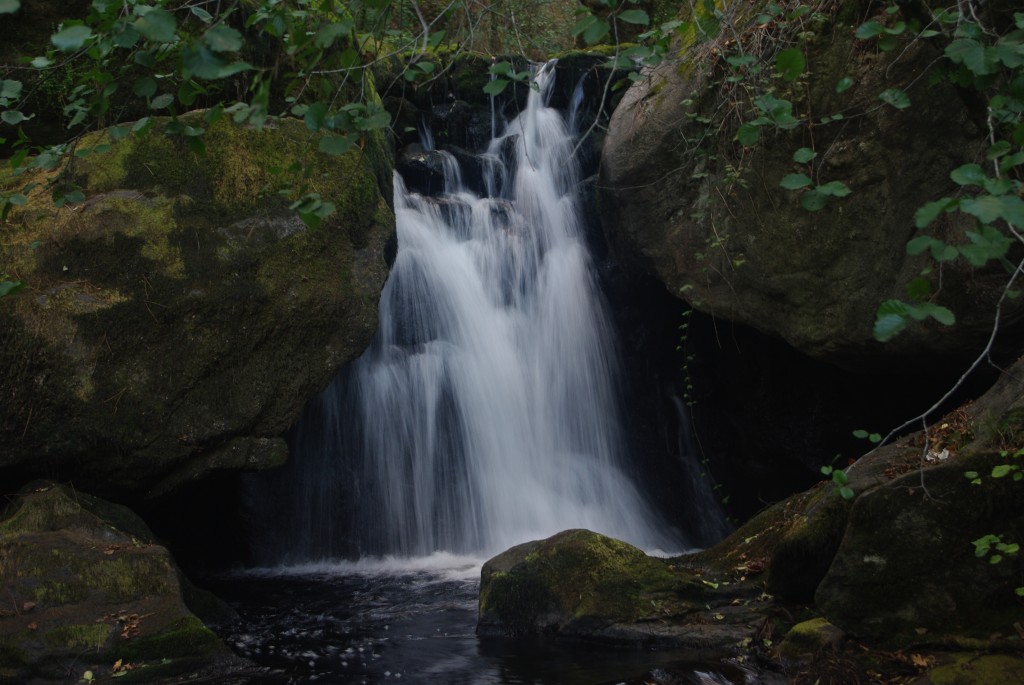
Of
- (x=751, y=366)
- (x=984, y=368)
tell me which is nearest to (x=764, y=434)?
(x=751, y=366)

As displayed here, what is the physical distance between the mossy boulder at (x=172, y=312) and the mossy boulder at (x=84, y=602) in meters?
0.51

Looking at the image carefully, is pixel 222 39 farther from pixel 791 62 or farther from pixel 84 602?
pixel 84 602

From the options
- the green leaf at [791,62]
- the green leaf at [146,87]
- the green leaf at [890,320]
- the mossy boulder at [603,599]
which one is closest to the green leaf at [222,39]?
the green leaf at [146,87]

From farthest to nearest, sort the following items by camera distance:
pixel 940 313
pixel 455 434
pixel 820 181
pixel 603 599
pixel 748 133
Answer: pixel 455 434 < pixel 820 181 < pixel 603 599 < pixel 748 133 < pixel 940 313

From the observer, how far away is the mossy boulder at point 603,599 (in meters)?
4.84

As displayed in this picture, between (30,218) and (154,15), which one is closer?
(154,15)

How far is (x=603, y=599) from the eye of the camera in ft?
16.7

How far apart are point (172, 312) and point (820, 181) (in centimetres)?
469

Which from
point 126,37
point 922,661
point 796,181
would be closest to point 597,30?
point 796,181

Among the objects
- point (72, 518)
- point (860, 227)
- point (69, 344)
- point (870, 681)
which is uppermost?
point (860, 227)

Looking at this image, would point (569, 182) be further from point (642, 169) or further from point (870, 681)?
point (870, 681)

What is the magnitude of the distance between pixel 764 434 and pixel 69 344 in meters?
6.51

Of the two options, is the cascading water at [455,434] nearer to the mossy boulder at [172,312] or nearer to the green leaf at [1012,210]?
the mossy boulder at [172,312]

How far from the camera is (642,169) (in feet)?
23.8
